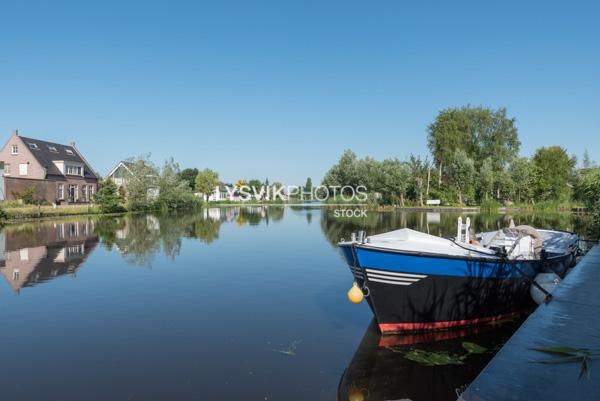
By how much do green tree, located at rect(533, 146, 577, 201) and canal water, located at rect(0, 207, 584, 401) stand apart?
52.4m

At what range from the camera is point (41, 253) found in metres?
17.5

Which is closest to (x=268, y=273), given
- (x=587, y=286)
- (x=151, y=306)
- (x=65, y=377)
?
Answer: (x=151, y=306)

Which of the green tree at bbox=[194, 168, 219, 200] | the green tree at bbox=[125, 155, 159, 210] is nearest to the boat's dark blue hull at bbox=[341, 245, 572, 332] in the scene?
the green tree at bbox=[125, 155, 159, 210]

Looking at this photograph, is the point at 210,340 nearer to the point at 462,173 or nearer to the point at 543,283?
the point at 543,283

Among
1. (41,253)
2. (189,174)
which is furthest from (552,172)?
(189,174)

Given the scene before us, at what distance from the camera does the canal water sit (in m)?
5.95

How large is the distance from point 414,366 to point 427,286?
1726 mm

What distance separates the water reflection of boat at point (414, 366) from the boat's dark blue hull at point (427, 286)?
0.33 m

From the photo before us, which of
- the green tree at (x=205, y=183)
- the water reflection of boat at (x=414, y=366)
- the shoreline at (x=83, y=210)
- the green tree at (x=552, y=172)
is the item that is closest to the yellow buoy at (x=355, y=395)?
the water reflection of boat at (x=414, y=366)

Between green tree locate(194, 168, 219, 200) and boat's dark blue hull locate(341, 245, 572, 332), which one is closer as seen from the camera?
boat's dark blue hull locate(341, 245, 572, 332)

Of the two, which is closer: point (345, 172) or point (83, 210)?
point (83, 210)

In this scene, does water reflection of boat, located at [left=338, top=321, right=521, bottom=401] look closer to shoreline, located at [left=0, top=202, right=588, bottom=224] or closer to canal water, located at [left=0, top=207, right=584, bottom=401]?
canal water, located at [left=0, top=207, right=584, bottom=401]

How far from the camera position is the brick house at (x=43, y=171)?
4135 centimetres

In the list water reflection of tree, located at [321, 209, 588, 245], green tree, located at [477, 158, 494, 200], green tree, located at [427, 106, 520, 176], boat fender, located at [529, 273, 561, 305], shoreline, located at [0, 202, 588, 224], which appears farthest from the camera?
green tree, located at [427, 106, 520, 176]
